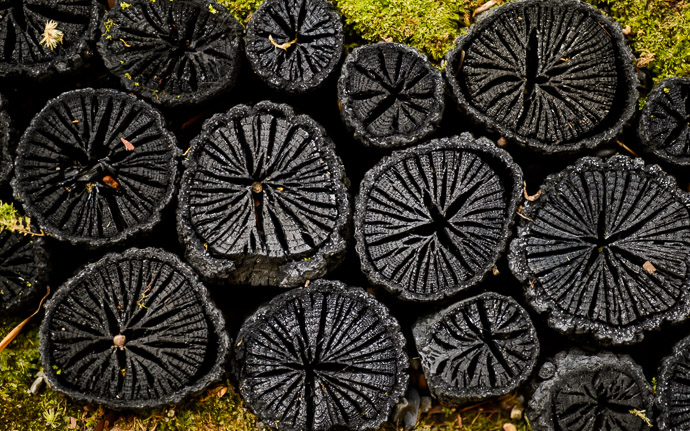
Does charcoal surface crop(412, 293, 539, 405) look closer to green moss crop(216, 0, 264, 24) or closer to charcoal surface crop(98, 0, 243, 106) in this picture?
charcoal surface crop(98, 0, 243, 106)

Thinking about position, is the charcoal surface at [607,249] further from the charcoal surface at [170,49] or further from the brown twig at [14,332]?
the brown twig at [14,332]

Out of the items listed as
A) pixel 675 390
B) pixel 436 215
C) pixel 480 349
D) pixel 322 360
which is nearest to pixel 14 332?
pixel 322 360

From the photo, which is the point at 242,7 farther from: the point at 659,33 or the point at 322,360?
the point at 659,33

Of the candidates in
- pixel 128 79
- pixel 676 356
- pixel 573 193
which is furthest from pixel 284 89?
pixel 676 356

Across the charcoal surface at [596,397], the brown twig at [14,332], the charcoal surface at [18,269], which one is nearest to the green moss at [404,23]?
the charcoal surface at [596,397]

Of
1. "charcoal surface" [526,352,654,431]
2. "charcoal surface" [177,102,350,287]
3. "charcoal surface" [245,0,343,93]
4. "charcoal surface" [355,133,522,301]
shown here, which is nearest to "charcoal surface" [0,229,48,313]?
"charcoal surface" [177,102,350,287]
